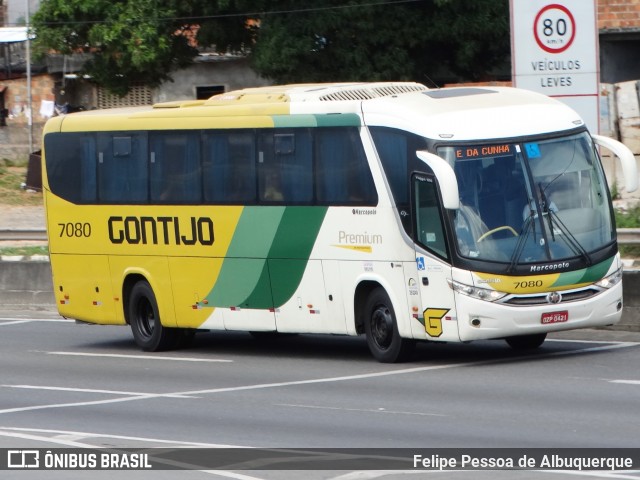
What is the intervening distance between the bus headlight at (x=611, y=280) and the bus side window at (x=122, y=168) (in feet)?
20.5

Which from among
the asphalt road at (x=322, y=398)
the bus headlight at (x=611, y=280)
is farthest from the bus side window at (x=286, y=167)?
the bus headlight at (x=611, y=280)

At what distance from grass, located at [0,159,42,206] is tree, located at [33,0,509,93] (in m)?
5.95

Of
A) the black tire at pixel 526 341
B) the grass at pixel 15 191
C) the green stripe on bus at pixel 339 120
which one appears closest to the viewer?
the green stripe on bus at pixel 339 120

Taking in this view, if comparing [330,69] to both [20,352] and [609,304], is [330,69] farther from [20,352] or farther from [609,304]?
[609,304]

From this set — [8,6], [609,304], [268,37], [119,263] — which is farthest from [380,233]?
[8,6]

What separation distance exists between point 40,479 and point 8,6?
47.1 meters

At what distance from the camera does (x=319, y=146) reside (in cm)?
1711

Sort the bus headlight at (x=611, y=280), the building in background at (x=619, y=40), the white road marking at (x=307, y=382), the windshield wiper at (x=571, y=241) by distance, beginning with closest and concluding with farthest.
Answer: the white road marking at (x=307, y=382)
the windshield wiper at (x=571, y=241)
the bus headlight at (x=611, y=280)
the building in background at (x=619, y=40)

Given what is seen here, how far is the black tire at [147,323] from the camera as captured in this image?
63.6 ft

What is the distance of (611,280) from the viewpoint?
1603 centimetres

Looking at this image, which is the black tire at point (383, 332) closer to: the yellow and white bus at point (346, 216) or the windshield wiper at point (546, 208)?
the yellow and white bus at point (346, 216)

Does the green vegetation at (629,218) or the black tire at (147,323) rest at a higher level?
the green vegetation at (629,218)

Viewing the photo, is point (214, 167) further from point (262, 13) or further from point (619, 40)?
point (619, 40)

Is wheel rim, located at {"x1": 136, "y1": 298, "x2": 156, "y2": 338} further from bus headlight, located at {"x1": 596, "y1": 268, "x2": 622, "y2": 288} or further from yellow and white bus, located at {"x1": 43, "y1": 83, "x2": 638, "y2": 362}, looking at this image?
bus headlight, located at {"x1": 596, "y1": 268, "x2": 622, "y2": 288}
